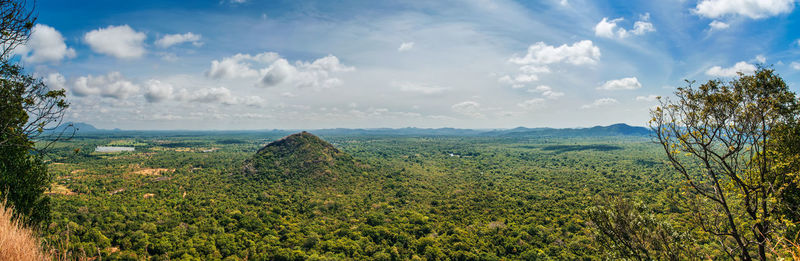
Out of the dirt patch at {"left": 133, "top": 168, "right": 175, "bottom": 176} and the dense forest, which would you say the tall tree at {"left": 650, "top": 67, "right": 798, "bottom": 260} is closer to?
the dense forest

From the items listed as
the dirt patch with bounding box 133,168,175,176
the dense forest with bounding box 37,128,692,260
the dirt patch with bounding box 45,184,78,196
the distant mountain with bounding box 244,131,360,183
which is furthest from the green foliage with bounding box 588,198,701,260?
the dirt patch with bounding box 133,168,175,176

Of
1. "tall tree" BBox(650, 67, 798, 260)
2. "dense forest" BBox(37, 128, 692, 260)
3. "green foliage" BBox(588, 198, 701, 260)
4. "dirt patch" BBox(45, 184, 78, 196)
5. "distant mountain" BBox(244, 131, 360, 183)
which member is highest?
"tall tree" BBox(650, 67, 798, 260)

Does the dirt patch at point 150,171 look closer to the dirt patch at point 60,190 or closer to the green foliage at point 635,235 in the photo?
the dirt patch at point 60,190

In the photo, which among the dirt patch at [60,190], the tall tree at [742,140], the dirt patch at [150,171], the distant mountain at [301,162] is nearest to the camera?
the tall tree at [742,140]

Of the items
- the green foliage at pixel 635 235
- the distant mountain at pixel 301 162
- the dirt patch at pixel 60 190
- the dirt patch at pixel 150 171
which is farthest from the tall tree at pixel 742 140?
the dirt patch at pixel 150 171

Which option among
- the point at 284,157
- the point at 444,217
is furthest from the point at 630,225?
the point at 284,157
